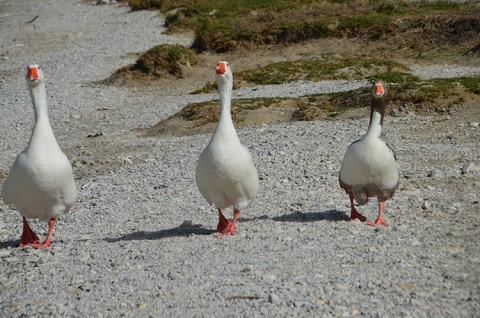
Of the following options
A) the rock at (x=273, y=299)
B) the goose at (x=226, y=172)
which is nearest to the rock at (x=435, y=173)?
the goose at (x=226, y=172)

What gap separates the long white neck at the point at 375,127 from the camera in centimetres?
979

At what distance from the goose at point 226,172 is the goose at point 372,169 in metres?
1.29

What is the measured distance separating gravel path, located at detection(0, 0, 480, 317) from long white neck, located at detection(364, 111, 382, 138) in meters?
1.18

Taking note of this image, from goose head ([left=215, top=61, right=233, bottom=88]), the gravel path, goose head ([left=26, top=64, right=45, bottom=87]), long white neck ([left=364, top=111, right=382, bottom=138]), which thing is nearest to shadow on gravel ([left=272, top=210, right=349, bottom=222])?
the gravel path

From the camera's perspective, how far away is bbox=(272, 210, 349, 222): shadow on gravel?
10203 millimetres

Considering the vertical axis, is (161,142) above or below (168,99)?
above

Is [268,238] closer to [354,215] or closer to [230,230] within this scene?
[230,230]

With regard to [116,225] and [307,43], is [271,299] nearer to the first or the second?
[116,225]

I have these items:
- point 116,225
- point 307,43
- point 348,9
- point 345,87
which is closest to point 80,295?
point 116,225

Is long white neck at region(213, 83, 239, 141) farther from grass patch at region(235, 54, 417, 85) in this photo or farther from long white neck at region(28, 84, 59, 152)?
grass patch at region(235, 54, 417, 85)

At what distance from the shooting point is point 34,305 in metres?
8.14

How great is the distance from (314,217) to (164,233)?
6.75 ft

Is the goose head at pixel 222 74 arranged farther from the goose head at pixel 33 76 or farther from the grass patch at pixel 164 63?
the grass patch at pixel 164 63

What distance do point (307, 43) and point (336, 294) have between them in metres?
18.5
